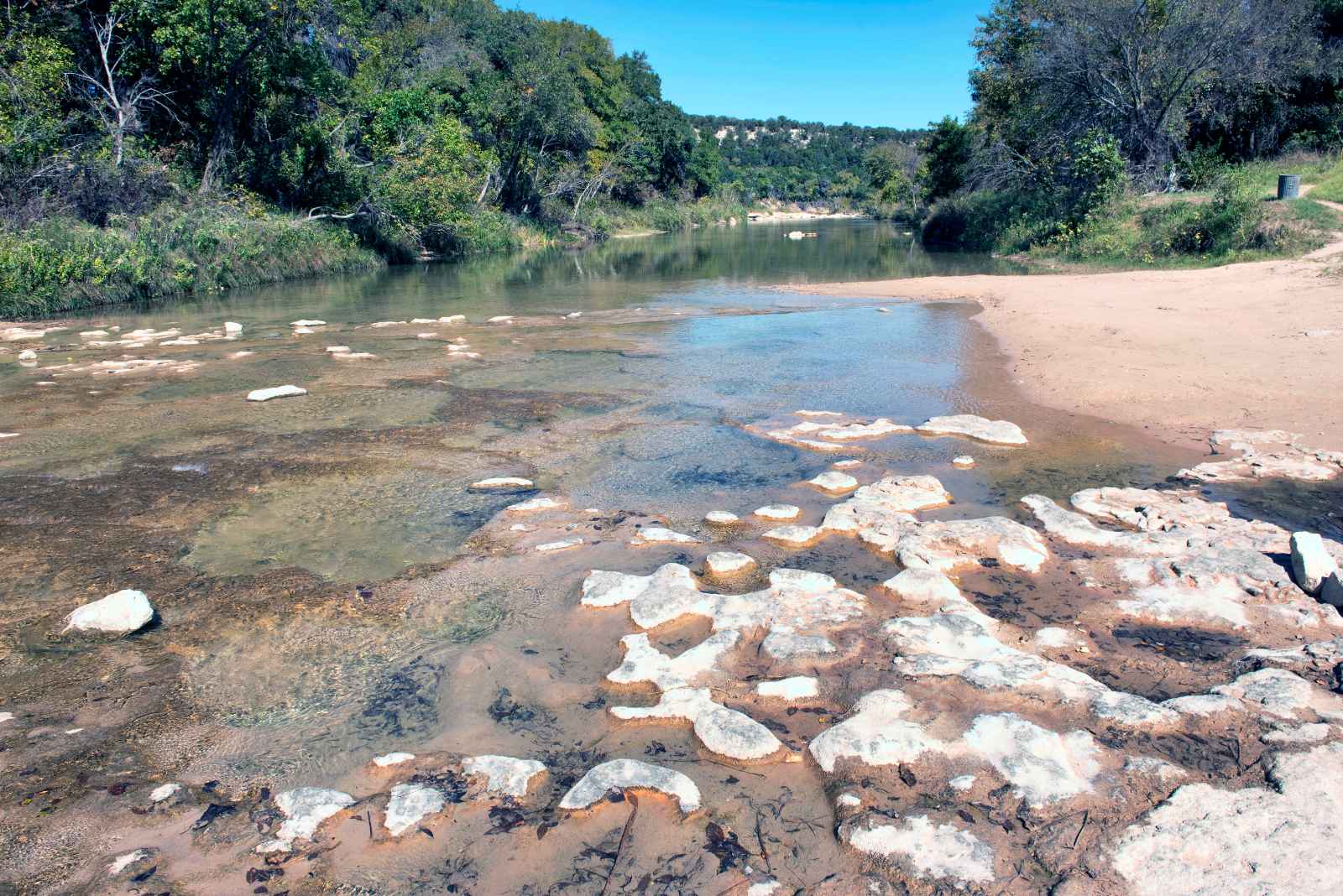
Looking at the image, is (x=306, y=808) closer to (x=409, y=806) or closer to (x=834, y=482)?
(x=409, y=806)

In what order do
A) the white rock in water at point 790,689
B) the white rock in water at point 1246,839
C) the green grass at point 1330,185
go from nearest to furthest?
the white rock in water at point 1246,839, the white rock in water at point 790,689, the green grass at point 1330,185

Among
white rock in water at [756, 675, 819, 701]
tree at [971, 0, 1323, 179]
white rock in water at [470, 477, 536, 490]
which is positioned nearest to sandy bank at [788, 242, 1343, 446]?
white rock in water at [756, 675, 819, 701]

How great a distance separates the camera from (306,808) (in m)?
2.66

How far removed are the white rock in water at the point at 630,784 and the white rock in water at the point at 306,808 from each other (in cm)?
72

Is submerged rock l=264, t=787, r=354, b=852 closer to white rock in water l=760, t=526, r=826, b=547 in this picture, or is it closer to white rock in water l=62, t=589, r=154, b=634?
white rock in water l=62, t=589, r=154, b=634

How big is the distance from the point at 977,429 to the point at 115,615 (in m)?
5.84

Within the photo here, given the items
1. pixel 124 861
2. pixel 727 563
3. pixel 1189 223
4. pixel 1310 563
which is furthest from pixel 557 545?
pixel 1189 223

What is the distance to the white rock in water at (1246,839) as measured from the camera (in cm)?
226

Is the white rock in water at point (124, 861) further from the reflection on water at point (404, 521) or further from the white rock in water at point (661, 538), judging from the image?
the white rock in water at point (661, 538)

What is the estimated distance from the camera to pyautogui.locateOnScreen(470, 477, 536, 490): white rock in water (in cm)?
566

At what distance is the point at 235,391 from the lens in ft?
28.0

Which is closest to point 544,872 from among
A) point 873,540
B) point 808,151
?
point 873,540

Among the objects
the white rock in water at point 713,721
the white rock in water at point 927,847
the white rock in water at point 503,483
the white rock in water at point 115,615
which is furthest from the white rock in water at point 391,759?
the white rock in water at point 503,483

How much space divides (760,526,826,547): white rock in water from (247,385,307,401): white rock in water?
18.3 ft
